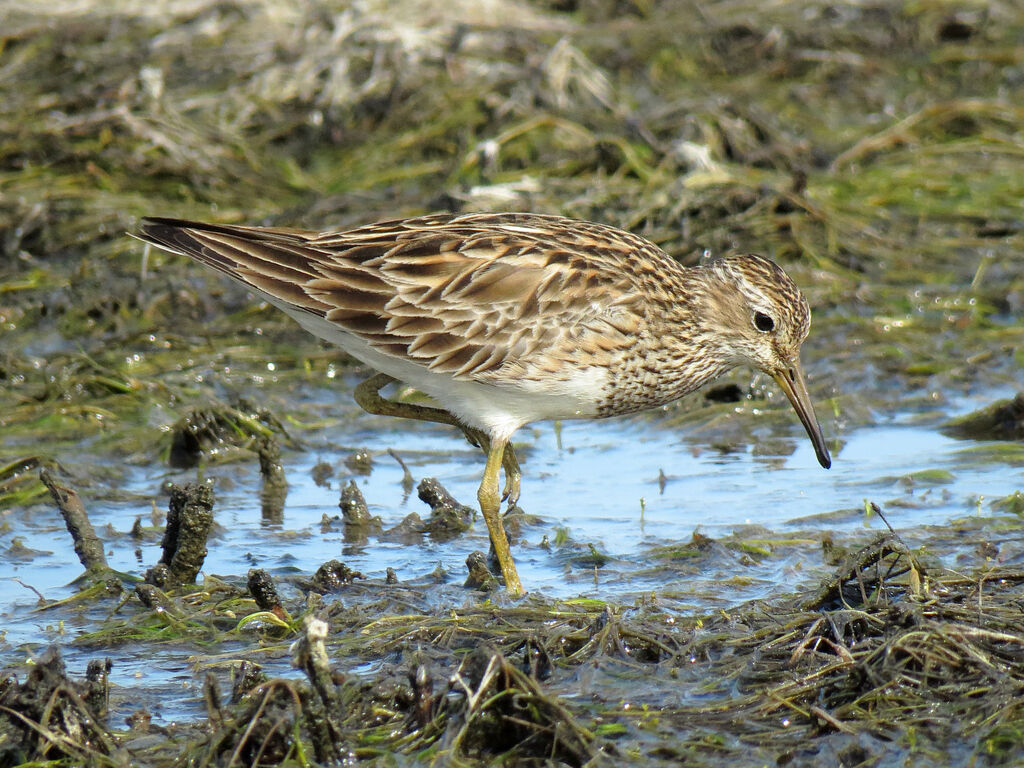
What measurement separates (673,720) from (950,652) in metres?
1.03

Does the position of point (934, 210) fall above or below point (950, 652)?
Answer: above

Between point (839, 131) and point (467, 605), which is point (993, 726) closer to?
point (467, 605)

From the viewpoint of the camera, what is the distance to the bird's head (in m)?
7.29

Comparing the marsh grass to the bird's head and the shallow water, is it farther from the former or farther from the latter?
the bird's head

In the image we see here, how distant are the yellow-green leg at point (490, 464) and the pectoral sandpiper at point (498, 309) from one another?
1 cm

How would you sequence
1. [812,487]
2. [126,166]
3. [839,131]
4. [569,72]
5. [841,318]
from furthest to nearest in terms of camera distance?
1. [839,131]
2. [569,72]
3. [126,166]
4. [841,318]
5. [812,487]

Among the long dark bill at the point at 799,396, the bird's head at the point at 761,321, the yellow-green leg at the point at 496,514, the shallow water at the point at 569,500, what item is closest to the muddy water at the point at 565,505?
the shallow water at the point at 569,500

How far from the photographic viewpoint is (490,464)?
23.3 ft

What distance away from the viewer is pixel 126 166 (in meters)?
11.1

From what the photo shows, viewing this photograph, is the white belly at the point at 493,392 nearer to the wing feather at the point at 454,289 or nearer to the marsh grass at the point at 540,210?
the wing feather at the point at 454,289

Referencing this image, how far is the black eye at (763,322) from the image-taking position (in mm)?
7277

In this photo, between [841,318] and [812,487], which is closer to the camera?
[812,487]

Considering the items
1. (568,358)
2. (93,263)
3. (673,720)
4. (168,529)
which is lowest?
(673,720)

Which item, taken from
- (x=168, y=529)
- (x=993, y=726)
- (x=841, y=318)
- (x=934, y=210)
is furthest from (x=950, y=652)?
(x=934, y=210)
